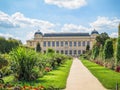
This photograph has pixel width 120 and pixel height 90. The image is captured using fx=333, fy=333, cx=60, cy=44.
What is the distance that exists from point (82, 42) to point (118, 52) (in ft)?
391

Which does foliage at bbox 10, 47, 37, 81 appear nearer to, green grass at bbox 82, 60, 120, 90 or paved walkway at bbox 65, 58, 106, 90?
paved walkway at bbox 65, 58, 106, 90

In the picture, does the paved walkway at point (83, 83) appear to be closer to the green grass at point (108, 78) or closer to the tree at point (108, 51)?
the green grass at point (108, 78)

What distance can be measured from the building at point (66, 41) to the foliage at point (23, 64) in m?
127

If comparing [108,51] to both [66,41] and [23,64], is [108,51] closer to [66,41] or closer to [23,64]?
[23,64]

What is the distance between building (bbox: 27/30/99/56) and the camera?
477 feet

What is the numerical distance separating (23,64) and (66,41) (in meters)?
129

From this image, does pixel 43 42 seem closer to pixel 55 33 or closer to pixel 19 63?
pixel 55 33

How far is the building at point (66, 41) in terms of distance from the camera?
14550cm

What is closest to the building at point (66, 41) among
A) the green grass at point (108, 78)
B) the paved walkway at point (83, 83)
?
the green grass at point (108, 78)

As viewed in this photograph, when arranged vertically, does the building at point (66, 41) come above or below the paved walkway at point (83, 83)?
below

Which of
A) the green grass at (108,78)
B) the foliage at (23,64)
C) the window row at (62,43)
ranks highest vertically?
the foliage at (23,64)

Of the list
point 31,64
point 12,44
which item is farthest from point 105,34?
point 31,64

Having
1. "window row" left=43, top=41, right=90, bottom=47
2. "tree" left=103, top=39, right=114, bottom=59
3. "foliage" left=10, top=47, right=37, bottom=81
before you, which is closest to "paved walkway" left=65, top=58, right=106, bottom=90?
"foliage" left=10, top=47, right=37, bottom=81

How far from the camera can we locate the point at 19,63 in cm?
1769
